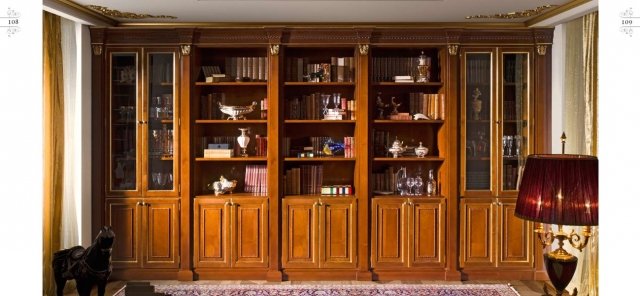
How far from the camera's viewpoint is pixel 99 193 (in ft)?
16.3

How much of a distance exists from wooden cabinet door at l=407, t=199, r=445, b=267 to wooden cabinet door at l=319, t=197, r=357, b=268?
58cm

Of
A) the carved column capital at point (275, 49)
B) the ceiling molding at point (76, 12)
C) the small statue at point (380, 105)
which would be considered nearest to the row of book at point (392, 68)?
the small statue at point (380, 105)

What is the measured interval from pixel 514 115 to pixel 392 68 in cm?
128

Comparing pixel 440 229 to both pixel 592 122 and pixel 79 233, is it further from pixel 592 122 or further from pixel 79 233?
pixel 79 233

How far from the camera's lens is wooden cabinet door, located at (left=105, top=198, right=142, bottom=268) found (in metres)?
5.00

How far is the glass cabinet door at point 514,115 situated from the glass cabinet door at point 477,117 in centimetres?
15

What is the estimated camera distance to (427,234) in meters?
5.03

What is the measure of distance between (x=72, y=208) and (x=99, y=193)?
288 millimetres

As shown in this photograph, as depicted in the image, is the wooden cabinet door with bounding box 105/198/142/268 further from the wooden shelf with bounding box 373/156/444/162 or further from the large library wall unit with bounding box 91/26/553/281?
the wooden shelf with bounding box 373/156/444/162

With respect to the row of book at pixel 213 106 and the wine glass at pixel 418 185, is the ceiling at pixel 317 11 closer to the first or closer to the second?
the row of book at pixel 213 106

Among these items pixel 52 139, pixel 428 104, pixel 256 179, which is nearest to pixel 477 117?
pixel 428 104

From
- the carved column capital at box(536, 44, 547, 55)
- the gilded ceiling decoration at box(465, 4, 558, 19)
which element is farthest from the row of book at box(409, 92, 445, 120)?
the carved column capital at box(536, 44, 547, 55)

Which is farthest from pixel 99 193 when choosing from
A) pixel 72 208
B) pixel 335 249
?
pixel 335 249

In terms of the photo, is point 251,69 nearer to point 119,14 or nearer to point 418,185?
point 119,14
